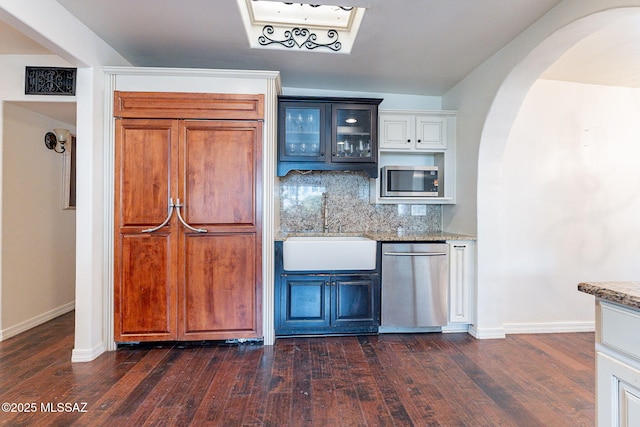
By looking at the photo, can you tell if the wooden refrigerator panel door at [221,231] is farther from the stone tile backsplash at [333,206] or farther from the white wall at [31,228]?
the white wall at [31,228]

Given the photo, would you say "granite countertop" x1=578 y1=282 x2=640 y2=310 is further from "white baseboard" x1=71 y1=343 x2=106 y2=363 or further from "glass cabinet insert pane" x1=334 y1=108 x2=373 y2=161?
"white baseboard" x1=71 y1=343 x2=106 y2=363

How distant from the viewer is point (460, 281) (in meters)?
2.86

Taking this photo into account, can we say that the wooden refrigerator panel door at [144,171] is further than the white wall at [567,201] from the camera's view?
No

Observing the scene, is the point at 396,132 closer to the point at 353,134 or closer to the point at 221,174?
the point at 353,134

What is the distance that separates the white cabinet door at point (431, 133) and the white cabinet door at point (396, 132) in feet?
0.25

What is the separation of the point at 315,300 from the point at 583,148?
3010 millimetres

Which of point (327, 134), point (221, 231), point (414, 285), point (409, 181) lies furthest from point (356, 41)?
point (414, 285)

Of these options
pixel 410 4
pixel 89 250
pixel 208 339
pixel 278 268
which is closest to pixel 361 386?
pixel 278 268

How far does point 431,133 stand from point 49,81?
3.66 m

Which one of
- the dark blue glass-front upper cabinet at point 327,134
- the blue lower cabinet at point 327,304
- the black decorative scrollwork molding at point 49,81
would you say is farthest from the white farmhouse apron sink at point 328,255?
the black decorative scrollwork molding at point 49,81

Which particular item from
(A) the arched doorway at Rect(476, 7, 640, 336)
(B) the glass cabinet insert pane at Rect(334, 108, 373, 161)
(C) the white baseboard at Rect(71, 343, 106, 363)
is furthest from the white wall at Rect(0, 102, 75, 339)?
(A) the arched doorway at Rect(476, 7, 640, 336)

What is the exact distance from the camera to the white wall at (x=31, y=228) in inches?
108

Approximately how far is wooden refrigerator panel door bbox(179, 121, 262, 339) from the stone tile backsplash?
81cm

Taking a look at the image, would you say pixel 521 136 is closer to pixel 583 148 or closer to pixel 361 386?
pixel 583 148
